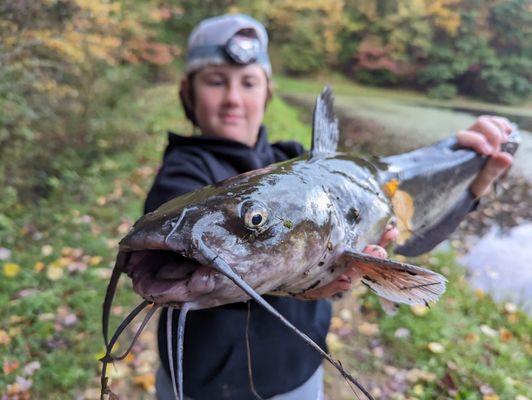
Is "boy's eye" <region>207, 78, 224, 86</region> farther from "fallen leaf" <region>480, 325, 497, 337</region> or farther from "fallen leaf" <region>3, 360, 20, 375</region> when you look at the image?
"fallen leaf" <region>480, 325, 497, 337</region>

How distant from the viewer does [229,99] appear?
1.81 m

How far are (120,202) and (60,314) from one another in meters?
2.07

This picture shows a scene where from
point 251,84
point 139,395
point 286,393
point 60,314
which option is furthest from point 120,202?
point 286,393

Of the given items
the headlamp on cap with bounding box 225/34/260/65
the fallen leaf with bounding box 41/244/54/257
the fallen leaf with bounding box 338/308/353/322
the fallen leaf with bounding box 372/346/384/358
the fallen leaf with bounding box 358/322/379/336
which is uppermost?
the headlamp on cap with bounding box 225/34/260/65

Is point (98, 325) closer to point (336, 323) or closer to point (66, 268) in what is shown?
point (66, 268)

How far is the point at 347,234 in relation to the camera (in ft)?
4.33

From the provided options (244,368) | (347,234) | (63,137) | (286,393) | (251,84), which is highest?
(251,84)

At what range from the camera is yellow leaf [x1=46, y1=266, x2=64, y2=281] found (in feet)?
11.6

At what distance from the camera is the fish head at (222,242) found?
0.90 metres

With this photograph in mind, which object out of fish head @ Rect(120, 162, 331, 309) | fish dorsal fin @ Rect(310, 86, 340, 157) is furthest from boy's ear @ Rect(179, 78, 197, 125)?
fish head @ Rect(120, 162, 331, 309)

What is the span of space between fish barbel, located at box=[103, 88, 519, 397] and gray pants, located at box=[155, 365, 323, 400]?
60 cm

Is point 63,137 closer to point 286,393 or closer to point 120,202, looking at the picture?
point 120,202

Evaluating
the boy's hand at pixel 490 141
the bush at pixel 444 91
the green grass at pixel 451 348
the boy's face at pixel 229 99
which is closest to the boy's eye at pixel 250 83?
the boy's face at pixel 229 99

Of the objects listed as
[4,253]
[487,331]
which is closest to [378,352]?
[487,331]
